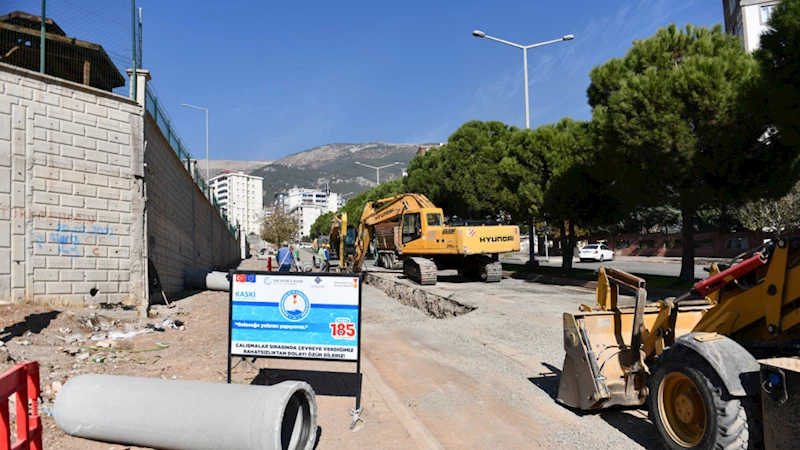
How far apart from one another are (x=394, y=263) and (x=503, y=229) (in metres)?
9.24

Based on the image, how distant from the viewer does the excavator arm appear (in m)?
23.0

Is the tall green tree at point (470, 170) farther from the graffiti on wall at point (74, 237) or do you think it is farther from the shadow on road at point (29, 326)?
the shadow on road at point (29, 326)

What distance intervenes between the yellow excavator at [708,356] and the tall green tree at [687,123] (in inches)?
448

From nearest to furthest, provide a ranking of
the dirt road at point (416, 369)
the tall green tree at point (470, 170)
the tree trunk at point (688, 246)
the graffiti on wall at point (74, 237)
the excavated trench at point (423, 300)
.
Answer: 1. the dirt road at point (416, 369)
2. the graffiti on wall at point (74, 237)
3. the excavated trench at point (423, 300)
4. the tree trunk at point (688, 246)
5. the tall green tree at point (470, 170)

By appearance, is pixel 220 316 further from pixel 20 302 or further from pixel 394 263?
pixel 394 263

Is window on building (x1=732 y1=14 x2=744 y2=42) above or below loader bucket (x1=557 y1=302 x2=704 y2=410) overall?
above

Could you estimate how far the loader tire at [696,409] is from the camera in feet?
12.5

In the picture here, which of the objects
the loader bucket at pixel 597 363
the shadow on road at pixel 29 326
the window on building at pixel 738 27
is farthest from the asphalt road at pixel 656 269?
the window on building at pixel 738 27

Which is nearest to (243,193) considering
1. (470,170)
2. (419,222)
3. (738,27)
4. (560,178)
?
(738,27)

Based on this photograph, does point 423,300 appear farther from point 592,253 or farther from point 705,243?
point 705,243

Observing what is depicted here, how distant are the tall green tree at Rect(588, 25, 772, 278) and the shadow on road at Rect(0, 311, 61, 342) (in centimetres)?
1510

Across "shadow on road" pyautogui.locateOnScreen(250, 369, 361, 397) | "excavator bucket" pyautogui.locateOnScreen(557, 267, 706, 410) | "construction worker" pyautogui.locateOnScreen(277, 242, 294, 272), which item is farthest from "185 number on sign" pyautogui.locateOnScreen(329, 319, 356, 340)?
"construction worker" pyautogui.locateOnScreen(277, 242, 294, 272)

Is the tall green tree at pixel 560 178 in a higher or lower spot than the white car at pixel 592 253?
higher

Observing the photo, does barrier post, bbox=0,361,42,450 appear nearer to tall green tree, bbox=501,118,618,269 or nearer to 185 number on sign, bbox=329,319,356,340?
185 number on sign, bbox=329,319,356,340
